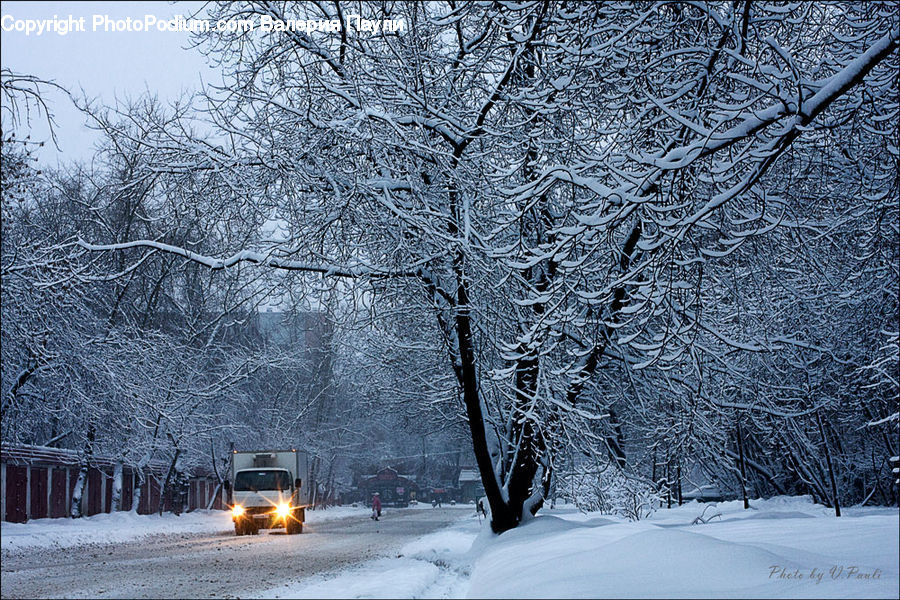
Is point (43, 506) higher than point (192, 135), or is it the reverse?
point (192, 135)

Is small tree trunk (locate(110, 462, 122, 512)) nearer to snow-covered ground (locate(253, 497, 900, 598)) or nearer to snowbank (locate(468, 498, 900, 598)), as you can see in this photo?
snow-covered ground (locate(253, 497, 900, 598))

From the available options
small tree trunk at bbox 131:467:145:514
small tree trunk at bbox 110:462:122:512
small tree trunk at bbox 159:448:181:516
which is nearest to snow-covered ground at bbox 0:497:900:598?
small tree trunk at bbox 110:462:122:512

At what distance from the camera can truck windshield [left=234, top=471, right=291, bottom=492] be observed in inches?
1377

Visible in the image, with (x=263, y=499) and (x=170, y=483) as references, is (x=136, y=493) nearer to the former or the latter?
(x=170, y=483)

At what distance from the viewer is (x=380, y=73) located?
45.2 feet

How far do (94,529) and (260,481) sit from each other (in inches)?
243

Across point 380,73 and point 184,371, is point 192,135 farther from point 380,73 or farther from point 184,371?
point 184,371

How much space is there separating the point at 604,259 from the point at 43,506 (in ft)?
98.8

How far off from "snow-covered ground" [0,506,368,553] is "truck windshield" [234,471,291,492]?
401 cm

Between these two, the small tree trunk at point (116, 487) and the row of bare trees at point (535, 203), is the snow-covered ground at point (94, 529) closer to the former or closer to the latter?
the small tree trunk at point (116, 487)

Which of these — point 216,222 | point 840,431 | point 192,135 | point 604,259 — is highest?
point 192,135

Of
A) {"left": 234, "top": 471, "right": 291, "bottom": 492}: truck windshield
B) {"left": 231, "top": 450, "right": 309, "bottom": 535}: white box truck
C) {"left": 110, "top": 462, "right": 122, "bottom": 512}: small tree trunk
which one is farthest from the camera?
{"left": 110, "top": 462, "right": 122, "bottom": 512}: small tree trunk

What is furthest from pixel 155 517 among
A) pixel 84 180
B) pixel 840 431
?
pixel 840 431

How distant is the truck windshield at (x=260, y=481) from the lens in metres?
35.0
